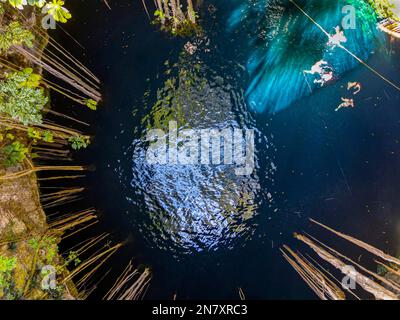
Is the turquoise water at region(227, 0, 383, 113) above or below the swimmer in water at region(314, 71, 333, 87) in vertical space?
above

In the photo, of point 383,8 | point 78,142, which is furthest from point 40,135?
point 383,8

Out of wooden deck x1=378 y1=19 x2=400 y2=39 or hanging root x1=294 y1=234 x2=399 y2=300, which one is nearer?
hanging root x1=294 y1=234 x2=399 y2=300

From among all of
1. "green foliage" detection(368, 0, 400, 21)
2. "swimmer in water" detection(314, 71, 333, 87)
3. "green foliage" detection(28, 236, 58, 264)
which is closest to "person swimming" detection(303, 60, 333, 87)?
"swimmer in water" detection(314, 71, 333, 87)

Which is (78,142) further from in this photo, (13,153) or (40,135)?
(13,153)

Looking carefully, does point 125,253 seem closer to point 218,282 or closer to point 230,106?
point 218,282

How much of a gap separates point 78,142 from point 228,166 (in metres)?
3.15

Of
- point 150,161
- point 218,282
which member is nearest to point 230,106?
point 150,161

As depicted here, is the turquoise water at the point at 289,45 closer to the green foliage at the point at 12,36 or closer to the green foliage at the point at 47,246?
the green foliage at the point at 12,36

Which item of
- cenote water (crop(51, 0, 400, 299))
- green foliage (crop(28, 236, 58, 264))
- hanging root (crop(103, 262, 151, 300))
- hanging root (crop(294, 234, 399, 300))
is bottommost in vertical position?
hanging root (crop(103, 262, 151, 300))

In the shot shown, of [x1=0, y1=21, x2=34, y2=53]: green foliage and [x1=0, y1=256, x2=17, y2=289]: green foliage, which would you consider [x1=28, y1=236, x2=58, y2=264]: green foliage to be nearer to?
[x1=0, y1=256, x2=17, y2=289]: green foliage

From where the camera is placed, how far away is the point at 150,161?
245 inches

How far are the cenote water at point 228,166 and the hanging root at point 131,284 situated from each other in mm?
167

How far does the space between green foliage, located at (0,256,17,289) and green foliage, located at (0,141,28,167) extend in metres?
1.64

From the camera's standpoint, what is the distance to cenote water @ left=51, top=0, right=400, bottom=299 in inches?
242
